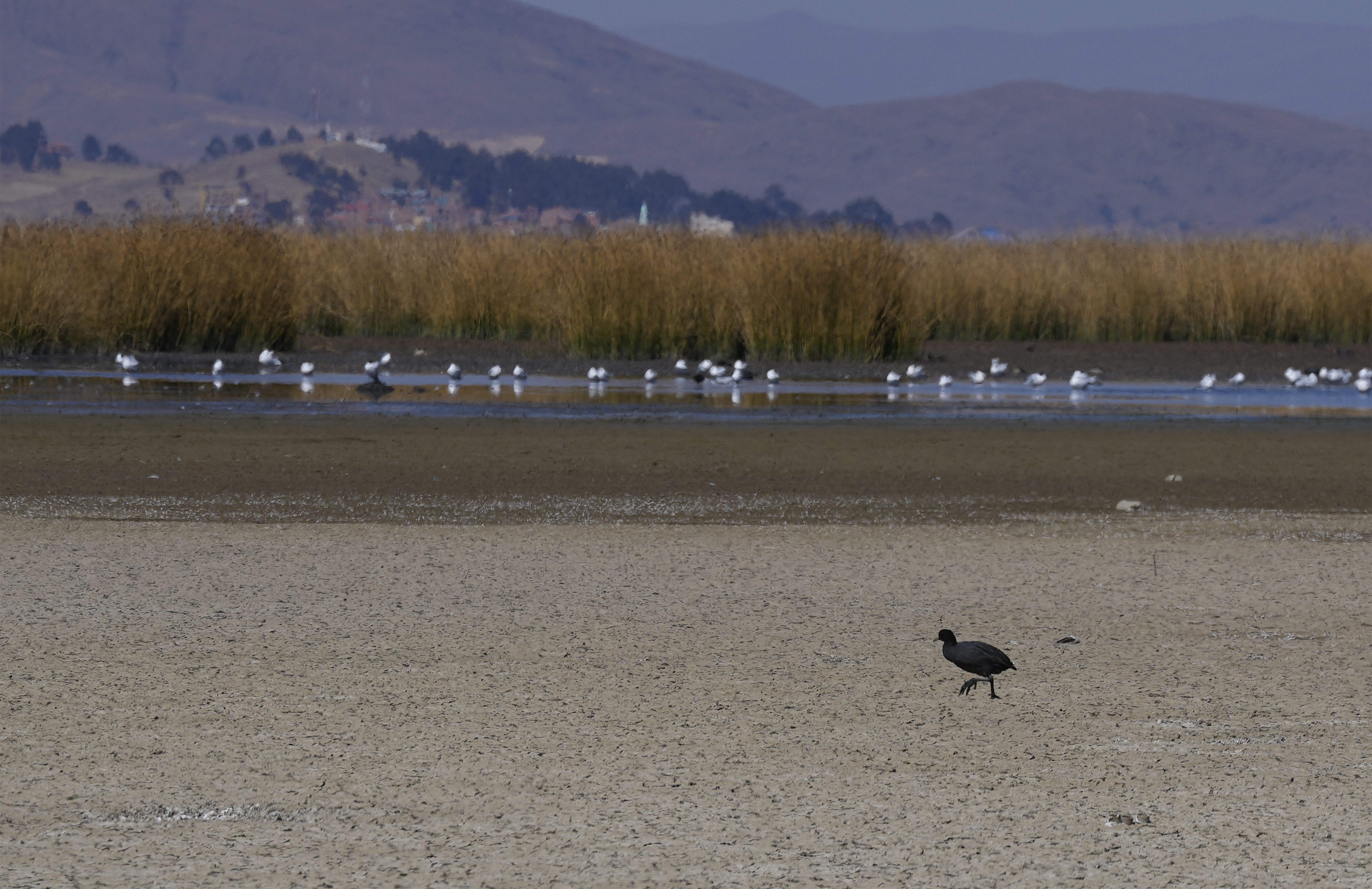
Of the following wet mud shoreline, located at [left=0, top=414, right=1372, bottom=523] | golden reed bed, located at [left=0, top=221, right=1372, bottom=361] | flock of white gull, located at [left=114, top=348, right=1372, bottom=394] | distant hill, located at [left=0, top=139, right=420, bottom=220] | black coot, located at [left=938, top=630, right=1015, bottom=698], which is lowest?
black coot, located at [left=938, top=630, right=1015, bottom=698]

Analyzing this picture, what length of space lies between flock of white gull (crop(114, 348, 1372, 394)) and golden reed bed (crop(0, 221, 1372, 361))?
1.00 meters

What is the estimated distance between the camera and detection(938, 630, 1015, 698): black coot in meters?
6.50

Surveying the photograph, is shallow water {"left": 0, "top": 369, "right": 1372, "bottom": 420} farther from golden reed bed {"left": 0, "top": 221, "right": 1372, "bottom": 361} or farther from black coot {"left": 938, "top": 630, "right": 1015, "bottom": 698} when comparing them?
black coot {"left": 938, "top": 630, "right": 1015, "bottom": 698}

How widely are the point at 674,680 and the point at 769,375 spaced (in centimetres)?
1354

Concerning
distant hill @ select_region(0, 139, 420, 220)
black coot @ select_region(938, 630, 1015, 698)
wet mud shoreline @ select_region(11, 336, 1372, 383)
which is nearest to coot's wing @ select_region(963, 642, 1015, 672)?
black coot @ select_region(938, 630, 1015, 698)

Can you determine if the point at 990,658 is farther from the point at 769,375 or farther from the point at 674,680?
the point at 769,375

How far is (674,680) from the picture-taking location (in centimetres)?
684

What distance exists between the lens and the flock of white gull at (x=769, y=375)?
20500 mm

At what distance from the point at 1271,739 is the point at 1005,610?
2.21 m

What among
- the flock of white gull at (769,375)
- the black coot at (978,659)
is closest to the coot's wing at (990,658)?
the black coot at (978,659)

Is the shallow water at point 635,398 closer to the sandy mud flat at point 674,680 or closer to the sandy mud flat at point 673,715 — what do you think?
the sandy mud flat at point 674,680

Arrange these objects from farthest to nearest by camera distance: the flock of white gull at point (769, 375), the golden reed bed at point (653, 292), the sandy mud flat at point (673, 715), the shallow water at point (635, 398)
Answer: the golden reed bed at point (653, 292)
the flock of white gull at point (769, 375)
the shallow water at point (635, 398)
the sandy mud flat at point (673, 715)

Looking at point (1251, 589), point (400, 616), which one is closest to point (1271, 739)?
point (1251, 589)

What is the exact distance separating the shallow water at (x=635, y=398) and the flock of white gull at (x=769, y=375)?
0.11 metres
